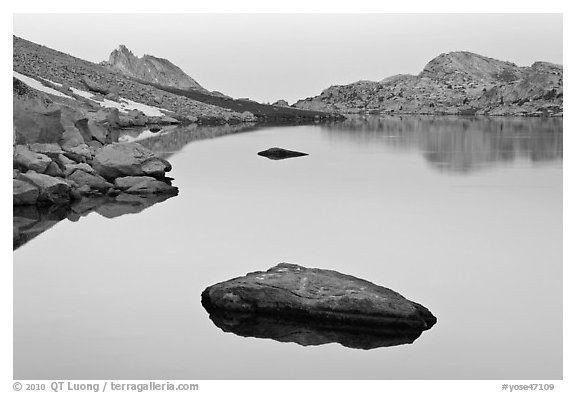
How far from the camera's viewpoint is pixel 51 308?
12.7 meters

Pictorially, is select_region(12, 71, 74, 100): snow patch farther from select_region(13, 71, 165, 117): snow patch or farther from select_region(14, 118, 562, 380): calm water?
select_region(14, 118, 562, 380): calm water

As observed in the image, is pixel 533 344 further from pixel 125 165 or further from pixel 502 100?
pixel 502 100

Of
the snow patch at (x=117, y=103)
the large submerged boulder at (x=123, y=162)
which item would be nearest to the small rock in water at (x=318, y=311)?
the large submerged boulder at (x=123, y=162)

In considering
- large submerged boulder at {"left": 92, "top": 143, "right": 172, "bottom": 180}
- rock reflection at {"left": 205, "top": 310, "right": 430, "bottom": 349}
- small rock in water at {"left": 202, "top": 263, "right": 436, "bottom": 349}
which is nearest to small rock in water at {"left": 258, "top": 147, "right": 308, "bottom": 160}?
large submerged boulder at {"left": 92, "top": 143, "right": 172, "bottom": 180}

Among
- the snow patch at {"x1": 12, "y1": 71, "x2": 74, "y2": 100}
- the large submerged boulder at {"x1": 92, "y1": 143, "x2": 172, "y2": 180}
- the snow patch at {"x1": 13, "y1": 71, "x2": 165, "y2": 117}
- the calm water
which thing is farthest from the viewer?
the snow patch at {"x1": 13, "y1": 71, "x2": 165, "y2": 117}

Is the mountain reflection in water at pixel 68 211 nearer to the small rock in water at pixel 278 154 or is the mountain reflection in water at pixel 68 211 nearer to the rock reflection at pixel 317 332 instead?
the rock reflection at pixel 317 332

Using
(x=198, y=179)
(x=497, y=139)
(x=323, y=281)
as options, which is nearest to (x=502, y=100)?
(x=497, y=139)

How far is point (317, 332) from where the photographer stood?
1115 cm

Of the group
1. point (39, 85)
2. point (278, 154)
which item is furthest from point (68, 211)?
point (39, 85)

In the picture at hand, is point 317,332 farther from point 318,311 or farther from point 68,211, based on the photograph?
point 68,211

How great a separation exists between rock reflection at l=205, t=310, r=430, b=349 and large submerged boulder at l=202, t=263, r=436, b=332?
49 mm

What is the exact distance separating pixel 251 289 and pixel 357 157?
34.5 meters

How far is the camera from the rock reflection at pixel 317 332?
10.9 meters

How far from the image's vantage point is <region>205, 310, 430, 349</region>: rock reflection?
10898 mm
